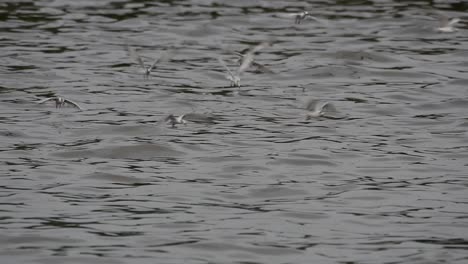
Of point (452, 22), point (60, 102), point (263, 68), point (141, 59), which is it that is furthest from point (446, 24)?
point (60, 102)

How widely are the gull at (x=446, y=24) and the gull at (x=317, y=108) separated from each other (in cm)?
439

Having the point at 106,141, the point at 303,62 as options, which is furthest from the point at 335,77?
the point at 106,141

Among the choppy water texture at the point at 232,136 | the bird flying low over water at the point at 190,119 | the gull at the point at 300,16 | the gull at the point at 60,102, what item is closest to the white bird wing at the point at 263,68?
the choppy water texture at the point at 232,136

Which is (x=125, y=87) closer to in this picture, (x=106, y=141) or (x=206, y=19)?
(x=106, y=141)

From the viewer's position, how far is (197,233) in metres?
9.34

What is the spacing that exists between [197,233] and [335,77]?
699 centimetres

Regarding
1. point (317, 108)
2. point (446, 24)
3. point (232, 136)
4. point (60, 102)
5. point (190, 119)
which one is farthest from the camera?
Result: point (446, 24)

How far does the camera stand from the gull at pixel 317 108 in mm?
13641

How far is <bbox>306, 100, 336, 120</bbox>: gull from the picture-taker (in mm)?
13641

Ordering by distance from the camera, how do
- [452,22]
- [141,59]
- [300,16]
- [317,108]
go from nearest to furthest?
1. [317,108]
2. [141,59]
3. [300,16]
4. [452,22]

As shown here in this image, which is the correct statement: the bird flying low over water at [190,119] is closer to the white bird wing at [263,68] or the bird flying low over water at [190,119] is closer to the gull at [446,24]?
the white bird wing at [263,68]

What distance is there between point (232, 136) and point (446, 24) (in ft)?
21.4

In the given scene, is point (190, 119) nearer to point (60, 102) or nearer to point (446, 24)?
point (60, 102)

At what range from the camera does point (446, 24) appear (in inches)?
705
